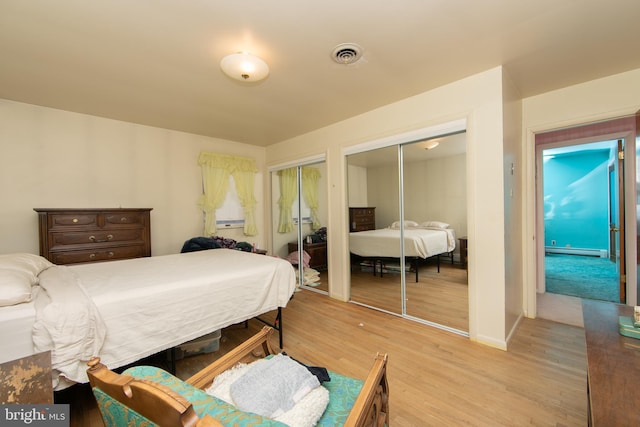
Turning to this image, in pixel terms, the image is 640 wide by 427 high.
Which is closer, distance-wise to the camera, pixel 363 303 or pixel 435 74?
pixel 435 74

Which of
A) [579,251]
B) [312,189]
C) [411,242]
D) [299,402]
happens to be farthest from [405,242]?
[579,251]

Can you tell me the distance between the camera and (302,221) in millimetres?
4566

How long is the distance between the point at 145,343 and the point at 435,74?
312cm

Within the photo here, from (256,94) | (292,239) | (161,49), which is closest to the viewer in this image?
(161,49)

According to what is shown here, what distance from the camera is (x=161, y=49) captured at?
1.95 m

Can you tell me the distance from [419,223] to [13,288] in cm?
340

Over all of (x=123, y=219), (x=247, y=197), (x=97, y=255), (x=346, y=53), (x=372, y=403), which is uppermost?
(x=346, y=53)

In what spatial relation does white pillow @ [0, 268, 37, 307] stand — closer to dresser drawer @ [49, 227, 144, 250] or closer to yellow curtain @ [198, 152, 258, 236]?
dresser drawer @ [49, 227, 144, 250]

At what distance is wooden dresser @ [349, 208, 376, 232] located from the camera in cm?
371

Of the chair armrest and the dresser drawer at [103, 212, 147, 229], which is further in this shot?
the dresser drawer at [103, 212, 147, 229]

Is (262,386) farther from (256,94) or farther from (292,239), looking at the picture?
(292,239)

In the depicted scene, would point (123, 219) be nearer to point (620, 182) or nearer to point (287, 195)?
point (287, 195)

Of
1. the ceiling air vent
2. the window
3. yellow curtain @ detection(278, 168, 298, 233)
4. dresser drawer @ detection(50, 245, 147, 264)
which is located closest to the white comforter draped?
dresser drawer @ detection(50, 245, 147, 264)

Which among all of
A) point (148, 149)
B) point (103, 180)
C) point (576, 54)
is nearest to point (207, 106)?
point (148, 149)
